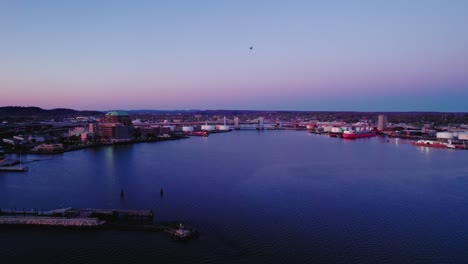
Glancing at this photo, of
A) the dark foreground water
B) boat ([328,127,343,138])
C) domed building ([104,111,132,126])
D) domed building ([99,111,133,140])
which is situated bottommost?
the dark foreground water

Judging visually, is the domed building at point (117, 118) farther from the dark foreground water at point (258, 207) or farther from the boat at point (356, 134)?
the boat at point (356, 134)

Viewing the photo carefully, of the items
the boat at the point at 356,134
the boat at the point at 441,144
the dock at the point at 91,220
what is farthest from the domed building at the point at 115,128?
the boat at the point at 441,144

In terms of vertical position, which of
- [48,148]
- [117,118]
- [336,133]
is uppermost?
[117,118]

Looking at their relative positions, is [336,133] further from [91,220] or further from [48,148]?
[91,220]

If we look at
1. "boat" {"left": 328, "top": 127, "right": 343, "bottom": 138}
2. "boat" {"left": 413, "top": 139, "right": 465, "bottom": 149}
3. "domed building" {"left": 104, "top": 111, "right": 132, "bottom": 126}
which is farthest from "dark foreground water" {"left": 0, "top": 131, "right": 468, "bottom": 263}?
"boat" {"left": 328, "top": 127, "right": 343, "bottom": 138}

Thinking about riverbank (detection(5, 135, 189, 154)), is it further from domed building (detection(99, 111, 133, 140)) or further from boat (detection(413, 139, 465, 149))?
boat (detection(413, 139, 465, 149))

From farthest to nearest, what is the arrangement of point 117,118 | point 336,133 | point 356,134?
point 336,133, point 356,134, point 117,118

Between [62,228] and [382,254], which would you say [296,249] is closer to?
[382,254]

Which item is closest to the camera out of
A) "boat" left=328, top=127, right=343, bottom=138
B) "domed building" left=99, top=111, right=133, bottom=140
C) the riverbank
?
the riverbank

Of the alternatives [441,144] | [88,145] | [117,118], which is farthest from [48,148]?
[441,144]

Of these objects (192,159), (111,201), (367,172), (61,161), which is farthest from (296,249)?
(61,161)
